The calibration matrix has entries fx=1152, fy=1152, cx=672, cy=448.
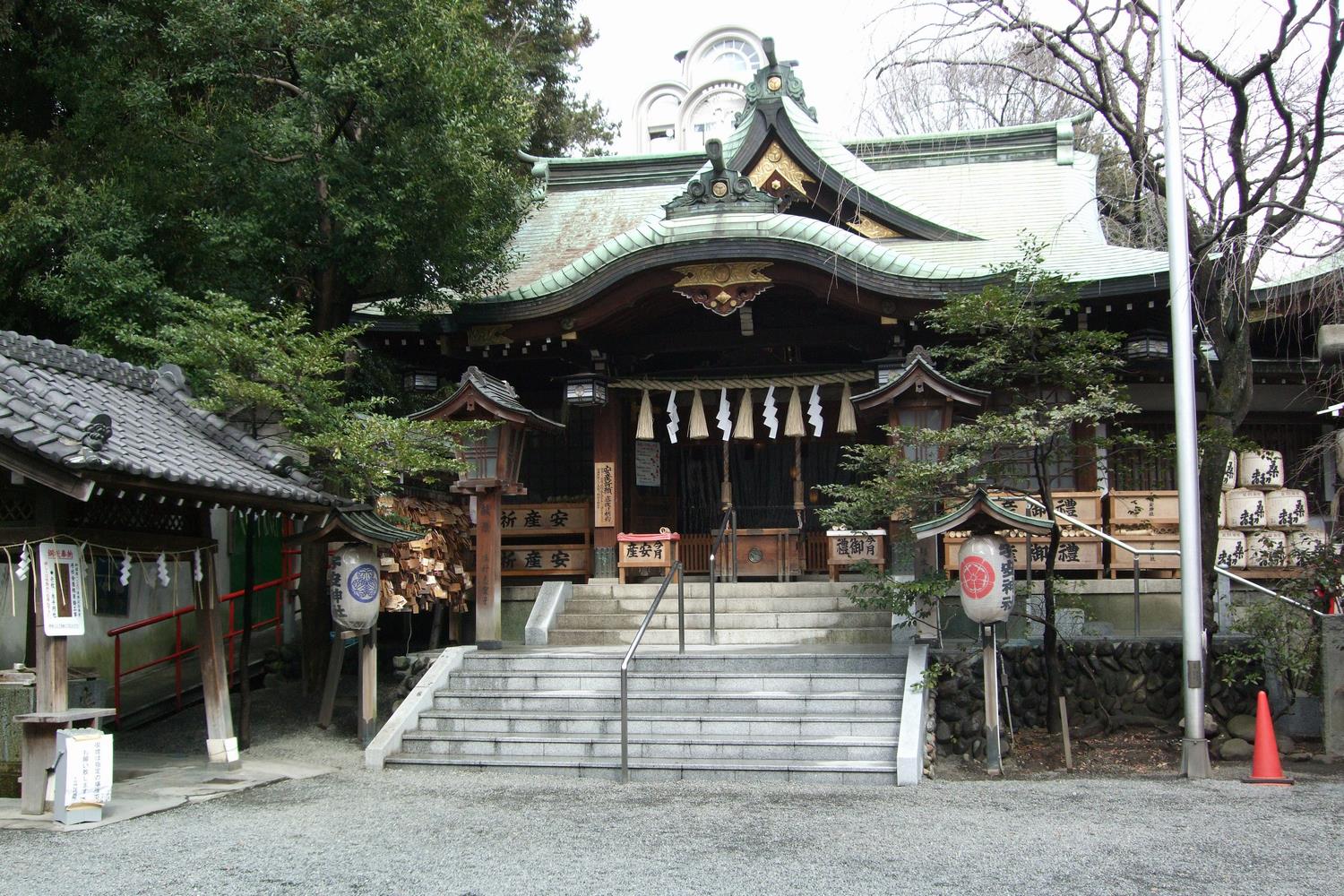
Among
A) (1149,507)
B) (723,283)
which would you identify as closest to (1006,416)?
(1149,507)

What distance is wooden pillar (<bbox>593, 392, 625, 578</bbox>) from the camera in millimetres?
14562

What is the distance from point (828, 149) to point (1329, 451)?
7271 mm

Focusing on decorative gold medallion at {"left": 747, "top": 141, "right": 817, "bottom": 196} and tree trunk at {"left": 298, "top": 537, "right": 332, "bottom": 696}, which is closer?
tree trunk at {"left": 298, "top": 537, "right": 332, "bottom": 696}

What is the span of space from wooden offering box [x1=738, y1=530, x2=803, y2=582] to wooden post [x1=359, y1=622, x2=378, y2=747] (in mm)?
5325

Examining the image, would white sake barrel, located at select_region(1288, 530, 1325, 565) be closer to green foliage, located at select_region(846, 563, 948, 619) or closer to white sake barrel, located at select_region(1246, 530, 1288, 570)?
white sake barrel, located at select_region(1246, 530, 1288, 570)

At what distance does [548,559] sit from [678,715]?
4.67 m

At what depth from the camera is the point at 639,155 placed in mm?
19703

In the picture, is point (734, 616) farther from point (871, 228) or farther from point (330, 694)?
point (871, 228)

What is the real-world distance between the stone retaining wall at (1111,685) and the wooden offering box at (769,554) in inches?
165

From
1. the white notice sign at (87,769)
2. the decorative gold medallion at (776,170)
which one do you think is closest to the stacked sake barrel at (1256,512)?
the decorative gold medallion at (776,170)

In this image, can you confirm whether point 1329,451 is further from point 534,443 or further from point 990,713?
point 534,443

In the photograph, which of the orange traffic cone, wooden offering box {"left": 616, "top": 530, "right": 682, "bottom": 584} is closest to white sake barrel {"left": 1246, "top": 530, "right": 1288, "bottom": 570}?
the orange traffic cone

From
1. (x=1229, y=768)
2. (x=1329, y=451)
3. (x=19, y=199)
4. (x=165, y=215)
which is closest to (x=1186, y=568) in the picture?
(x=1229, y=768)

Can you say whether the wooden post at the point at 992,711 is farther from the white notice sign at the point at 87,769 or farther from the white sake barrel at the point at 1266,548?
the white notice sign at the point at 87,769
